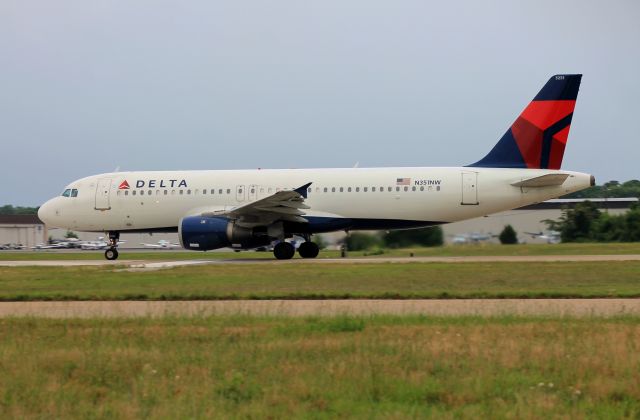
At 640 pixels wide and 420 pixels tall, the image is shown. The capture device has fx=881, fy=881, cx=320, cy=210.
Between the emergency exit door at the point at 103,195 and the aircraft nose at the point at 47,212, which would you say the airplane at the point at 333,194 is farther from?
the aircraft nose at the point at 47,212

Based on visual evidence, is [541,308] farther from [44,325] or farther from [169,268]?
[169,268]

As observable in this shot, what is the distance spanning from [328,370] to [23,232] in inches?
3323

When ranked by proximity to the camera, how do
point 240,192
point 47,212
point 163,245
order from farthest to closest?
point 163,245
point 47,212
point 240,192

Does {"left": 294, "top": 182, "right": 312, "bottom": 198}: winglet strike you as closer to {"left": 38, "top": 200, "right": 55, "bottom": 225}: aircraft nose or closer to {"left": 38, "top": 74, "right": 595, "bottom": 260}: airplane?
{"left": 38, "top": 74, "right": 595, "bottom": 260}: airplane

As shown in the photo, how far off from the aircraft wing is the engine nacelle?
1.27 feet

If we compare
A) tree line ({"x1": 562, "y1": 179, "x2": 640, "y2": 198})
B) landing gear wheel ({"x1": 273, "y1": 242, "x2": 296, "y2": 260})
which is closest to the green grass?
landing gear wheel ({"x1": 273, "y1": 242, "x2": 296, "y2": 260})

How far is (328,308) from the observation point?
50.4 ft

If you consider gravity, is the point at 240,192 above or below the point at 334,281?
above

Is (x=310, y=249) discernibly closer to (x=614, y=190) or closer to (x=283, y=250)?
(x=283, y=250)

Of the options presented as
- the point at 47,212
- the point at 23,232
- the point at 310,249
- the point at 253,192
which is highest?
the point at 253,192

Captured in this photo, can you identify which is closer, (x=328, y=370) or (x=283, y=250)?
(x=328, y=370)

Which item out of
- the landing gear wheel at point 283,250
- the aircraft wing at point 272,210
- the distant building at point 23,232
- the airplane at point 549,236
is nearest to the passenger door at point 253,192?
the aircraft wing at point 272,210

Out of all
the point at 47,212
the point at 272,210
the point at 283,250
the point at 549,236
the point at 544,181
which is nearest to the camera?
the point at 544,181

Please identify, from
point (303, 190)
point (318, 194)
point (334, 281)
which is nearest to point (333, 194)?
point (318, 194)
